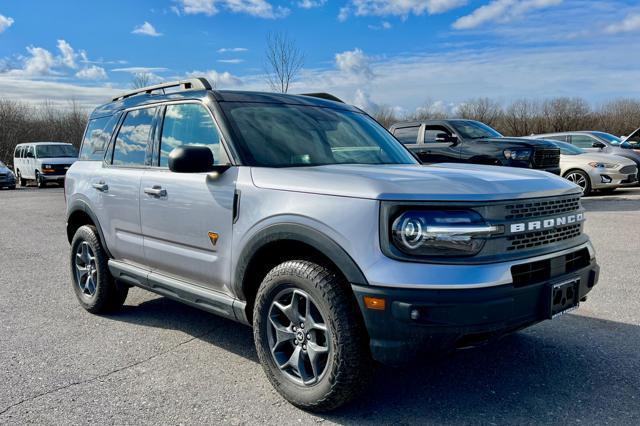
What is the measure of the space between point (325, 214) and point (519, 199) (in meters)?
1.02

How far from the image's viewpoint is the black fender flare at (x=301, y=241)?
282 cm

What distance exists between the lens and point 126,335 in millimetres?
4547

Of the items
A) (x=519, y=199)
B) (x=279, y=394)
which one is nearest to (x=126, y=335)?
(x=279, y=394)

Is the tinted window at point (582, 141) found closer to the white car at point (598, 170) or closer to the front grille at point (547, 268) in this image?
the white car at point (598, 170)

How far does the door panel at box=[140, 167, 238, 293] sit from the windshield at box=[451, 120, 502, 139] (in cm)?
848

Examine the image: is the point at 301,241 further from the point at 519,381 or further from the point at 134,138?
the point at 134,138

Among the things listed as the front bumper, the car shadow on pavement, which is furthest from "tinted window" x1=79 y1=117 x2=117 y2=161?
the front bumper

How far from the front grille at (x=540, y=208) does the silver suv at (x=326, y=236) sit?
10mm

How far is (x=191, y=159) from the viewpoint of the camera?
3412mm

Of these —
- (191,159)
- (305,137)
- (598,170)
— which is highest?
(305,137)

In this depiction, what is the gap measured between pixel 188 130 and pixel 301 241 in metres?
1.51

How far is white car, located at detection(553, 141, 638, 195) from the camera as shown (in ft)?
45.3

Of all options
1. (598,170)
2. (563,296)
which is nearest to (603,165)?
(598,170)

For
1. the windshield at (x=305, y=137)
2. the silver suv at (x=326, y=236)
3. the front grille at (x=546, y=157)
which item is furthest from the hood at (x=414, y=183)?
the front grille at (x=546, y=157)
